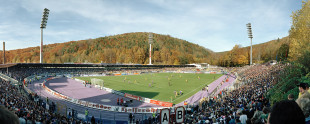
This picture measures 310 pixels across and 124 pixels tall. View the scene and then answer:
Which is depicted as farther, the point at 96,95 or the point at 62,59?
the point at 62,59

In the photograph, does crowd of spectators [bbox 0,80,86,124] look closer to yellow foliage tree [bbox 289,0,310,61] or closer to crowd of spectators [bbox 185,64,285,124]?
crowd of spectators [bbox 185,64,285,124]

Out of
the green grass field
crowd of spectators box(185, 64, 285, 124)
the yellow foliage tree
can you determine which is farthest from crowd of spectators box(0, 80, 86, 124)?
the yellow foliage tree

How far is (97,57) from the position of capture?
13975 cm

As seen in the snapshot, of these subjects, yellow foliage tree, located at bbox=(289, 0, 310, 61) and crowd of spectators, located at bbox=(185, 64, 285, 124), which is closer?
crowd of spectators, located at bbox=(185, 64, 285, 124)

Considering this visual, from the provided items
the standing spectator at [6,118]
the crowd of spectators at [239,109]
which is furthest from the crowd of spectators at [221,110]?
the standing spectator at [6,118]

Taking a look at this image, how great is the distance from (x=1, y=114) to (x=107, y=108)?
22.6 metres

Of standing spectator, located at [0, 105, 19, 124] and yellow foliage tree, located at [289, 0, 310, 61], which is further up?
yellow foliage tree, located at [289, 0, 310, 61]

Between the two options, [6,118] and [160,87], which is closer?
[6,118]

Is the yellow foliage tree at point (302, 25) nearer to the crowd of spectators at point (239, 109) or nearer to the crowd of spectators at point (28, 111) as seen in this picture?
the crowd of spectators at point (239, 109)

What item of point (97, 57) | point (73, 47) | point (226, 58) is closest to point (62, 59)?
point (97, 57)

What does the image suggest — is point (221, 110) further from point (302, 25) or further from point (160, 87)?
point (160, 87)

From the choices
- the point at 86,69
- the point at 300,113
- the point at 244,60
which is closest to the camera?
the point at 300,113

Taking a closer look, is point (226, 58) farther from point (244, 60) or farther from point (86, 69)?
point (86, 69)

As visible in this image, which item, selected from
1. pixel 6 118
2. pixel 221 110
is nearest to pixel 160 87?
pixel 221 110
